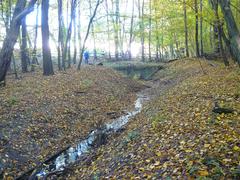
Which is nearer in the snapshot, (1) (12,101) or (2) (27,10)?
(1) (12,101)

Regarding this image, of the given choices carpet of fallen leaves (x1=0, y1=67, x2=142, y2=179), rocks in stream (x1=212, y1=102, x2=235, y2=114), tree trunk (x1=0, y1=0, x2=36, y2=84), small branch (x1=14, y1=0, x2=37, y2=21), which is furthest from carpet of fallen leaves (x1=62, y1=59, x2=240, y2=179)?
small branch (x1=14, y1=0, x2=37, y2=21)

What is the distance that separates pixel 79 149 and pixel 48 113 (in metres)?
3.06

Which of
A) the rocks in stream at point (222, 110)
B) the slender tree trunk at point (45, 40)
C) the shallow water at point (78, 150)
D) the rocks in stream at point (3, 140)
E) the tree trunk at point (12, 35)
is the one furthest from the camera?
the slender tree trunk at point (45, 40)

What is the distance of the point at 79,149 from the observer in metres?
11.3

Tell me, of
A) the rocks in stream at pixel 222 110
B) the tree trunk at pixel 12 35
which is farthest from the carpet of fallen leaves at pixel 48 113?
the rocks in stream at pixel 222 110

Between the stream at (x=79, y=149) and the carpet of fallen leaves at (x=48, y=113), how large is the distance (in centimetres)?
36

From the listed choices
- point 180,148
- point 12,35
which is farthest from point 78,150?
point 12,35

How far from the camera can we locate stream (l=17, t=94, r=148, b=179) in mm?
9445

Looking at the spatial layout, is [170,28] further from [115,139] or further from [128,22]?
[115,139]

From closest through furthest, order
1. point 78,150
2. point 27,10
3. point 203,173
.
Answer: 1. point 203,173
2. point 78,150
3. point 27,10

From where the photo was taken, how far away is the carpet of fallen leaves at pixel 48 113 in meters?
10.2

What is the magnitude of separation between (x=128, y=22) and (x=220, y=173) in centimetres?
4070

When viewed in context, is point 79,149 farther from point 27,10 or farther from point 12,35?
point 27,10

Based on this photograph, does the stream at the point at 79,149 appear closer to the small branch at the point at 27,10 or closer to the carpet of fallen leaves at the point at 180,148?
the carpet of fallen leaves at the point at 180,148
